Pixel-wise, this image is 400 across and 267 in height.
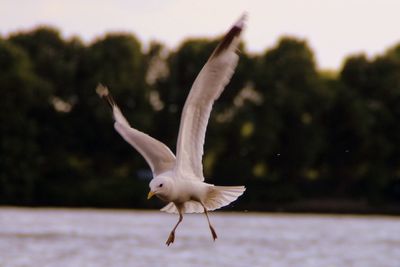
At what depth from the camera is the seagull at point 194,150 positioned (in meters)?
15.3

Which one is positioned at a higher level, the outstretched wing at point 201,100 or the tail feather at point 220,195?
the outstretched wing at point 201,100

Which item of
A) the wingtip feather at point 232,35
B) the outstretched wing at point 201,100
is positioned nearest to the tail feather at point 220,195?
the outstretched wing at point 201,100

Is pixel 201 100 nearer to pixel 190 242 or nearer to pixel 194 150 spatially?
pixel 194 150

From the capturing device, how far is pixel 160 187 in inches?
608

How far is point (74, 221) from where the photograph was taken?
52.4 metres

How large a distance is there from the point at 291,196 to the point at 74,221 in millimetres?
23977

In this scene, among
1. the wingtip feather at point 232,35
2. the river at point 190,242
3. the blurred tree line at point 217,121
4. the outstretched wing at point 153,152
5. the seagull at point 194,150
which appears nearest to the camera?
the wingtip feather at point 232,35

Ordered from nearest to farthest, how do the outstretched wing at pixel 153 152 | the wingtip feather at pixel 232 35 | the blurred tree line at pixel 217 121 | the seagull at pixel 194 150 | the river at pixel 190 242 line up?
the wingtip feather at pixel 232 35 → the seagull at pixel 194 150 → the outstretched wing at pixel 153 152 → the river at pixel 190 242 → the blurred tree line at pixel 217 121

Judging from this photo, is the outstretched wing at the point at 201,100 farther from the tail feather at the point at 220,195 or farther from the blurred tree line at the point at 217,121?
A: the blurred tree line at the point at 217,121

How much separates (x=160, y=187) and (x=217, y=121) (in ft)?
197

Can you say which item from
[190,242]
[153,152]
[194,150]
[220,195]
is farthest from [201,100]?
[190,242]

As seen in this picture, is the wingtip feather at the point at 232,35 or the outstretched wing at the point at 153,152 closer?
the wingtip feather at the point at 232,35

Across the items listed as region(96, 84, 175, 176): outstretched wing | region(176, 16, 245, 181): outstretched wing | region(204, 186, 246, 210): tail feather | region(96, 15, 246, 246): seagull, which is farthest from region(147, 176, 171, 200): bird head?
region(204, 186, 246, 210): tail feather

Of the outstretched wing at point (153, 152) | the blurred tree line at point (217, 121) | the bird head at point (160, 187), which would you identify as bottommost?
the bird head at point (160, 187)
